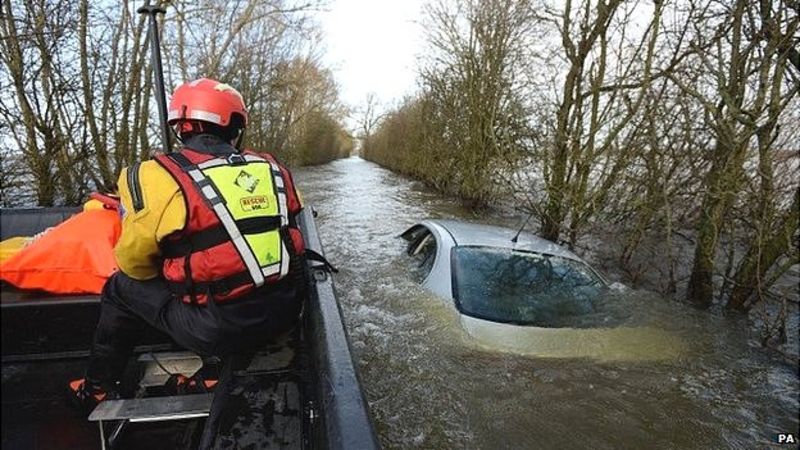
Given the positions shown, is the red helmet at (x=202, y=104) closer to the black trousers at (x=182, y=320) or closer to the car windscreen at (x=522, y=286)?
the black trousers at (x=182, y=320)

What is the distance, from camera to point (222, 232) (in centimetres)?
214

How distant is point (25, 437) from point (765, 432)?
4753 millimetres

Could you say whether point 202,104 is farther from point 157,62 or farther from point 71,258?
point 157,62

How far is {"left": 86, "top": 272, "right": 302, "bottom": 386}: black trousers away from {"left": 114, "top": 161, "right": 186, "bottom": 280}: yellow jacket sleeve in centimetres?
34

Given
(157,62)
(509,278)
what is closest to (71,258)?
(157,62)

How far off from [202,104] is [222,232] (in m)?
0.75

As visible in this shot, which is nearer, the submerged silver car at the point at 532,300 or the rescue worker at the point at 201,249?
the rescue worker at the point at 201,249

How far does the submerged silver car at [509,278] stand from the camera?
12.5ft

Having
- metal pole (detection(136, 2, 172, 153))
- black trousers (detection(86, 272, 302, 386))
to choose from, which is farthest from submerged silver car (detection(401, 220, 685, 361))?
metal pole (detection(136, 2, 172, 153))

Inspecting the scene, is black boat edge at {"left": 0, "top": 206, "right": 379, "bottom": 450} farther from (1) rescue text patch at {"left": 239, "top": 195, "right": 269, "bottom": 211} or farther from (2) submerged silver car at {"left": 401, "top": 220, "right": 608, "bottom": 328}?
(2) submerged silver car at {"left": 401, "top": 220, "right": 608, "bottom": 328}

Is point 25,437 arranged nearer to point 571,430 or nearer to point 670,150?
point 571,430

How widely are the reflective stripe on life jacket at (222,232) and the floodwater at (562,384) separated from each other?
Answer: 58.9 inches

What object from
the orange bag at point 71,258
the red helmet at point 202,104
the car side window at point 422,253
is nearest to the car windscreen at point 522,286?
the car side window at point 422,253

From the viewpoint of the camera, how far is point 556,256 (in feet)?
15.2
